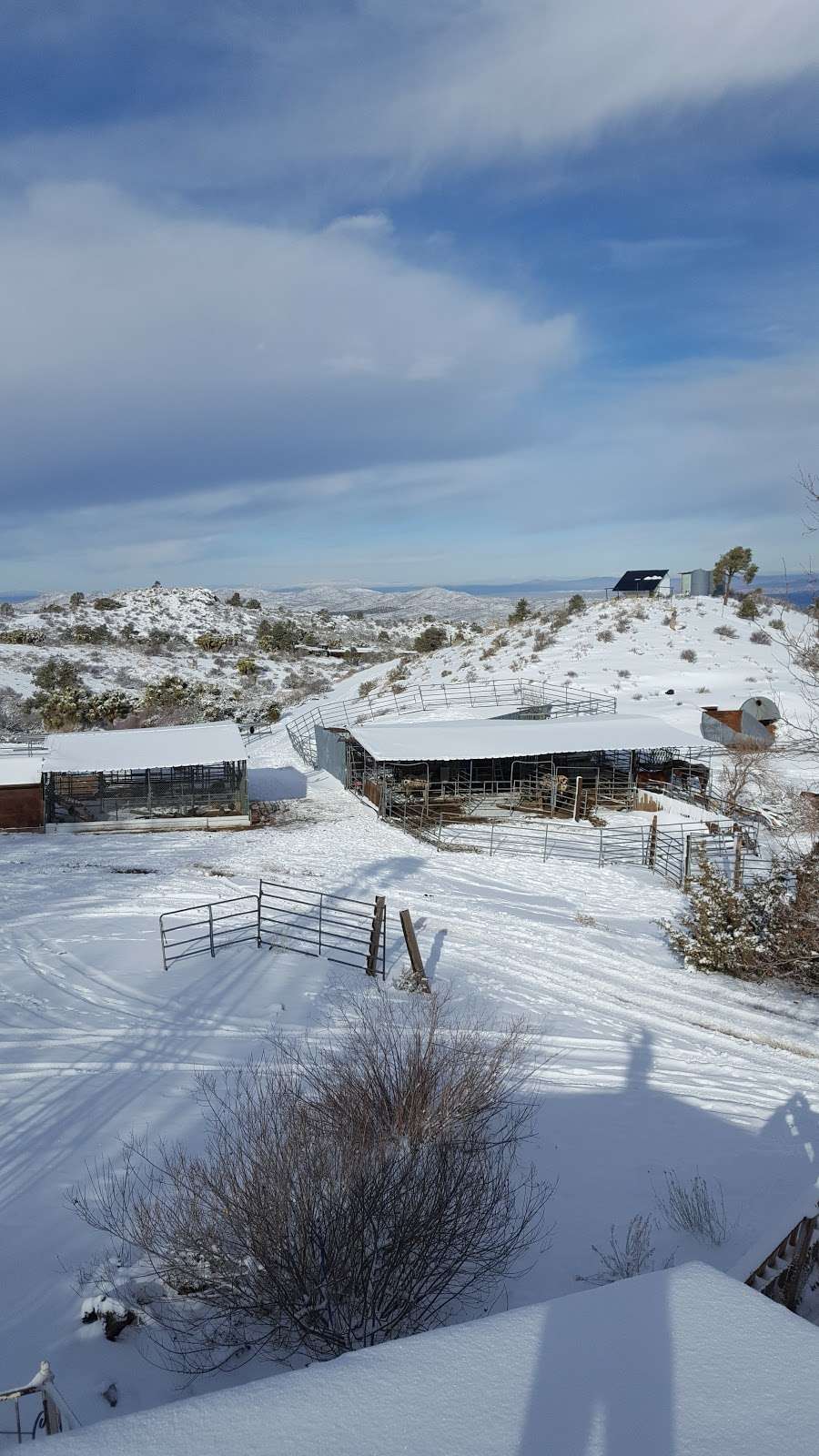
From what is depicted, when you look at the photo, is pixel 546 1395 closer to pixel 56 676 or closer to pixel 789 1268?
pixel 789 1268

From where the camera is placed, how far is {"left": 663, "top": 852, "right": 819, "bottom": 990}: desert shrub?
1538 cm

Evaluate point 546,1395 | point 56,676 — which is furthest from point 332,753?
point 546,1395

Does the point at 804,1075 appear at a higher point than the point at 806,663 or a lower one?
lower

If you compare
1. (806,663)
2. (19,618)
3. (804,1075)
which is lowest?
(804,1075)

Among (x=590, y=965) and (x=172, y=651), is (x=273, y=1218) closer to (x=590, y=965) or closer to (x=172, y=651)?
(x=590, y=965)

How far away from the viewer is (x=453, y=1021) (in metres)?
12.4

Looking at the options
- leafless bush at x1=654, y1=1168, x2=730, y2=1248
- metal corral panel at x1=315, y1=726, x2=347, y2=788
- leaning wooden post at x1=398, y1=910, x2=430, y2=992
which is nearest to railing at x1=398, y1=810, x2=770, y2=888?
metal corral panel at x1=315, y1=726, x2=347, y2=788

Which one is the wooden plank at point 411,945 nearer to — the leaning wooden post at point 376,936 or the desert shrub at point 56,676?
the leaning wooden post at point 376,936

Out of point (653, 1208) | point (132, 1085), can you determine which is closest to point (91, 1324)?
point (132, 1085)

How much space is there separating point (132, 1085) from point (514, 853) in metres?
14.9

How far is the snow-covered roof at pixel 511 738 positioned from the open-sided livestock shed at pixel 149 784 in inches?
187

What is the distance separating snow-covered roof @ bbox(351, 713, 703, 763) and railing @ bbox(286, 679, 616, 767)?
21.2 feet

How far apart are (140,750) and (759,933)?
1876 centimetres

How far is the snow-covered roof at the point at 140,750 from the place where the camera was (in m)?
25.2
